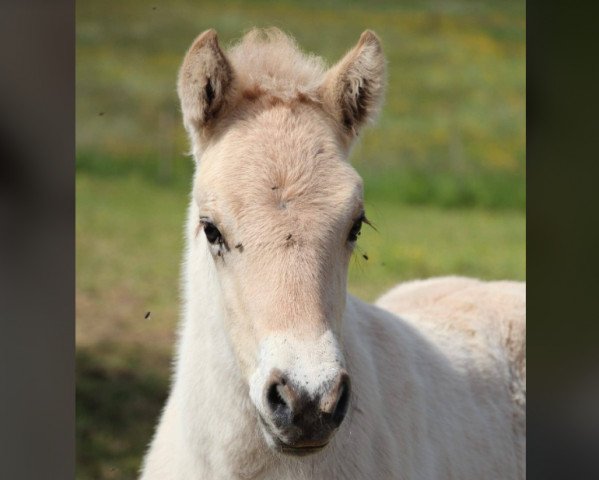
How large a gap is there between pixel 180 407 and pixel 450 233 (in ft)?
14.2

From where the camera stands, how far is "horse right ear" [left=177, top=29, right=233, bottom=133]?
1836 mm

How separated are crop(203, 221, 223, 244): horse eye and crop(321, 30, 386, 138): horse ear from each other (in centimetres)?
42

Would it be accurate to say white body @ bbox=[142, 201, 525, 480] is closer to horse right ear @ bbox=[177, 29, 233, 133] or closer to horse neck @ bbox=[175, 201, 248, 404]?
horse neck @ bbox=[175, 201, 248, 404]

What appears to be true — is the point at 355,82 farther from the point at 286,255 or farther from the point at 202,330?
the point at 202,330

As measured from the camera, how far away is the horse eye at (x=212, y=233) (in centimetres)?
178

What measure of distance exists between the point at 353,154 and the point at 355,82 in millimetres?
3364

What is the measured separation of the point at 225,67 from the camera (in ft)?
6.20

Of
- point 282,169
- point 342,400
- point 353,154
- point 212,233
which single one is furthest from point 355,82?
point 353,154

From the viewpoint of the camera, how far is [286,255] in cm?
167

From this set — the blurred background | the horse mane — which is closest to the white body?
the horse mane

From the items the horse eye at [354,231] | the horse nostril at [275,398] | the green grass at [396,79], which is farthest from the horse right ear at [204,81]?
the green grass at [396,79]

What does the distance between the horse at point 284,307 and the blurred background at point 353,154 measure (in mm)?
2417
